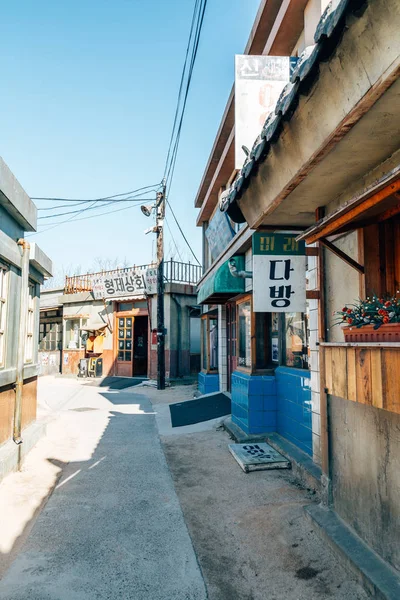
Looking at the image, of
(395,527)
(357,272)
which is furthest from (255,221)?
(395,527)

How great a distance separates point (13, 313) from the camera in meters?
6.09

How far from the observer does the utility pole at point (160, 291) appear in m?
15.9

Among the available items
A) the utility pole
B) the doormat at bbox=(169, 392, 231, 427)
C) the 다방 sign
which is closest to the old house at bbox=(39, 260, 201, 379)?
the utility pole

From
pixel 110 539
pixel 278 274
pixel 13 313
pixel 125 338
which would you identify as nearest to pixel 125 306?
pixel 125 338

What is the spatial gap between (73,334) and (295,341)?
17136 mm

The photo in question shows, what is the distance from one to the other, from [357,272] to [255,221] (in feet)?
4.49

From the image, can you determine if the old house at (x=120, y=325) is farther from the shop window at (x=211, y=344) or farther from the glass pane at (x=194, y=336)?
the shop window at (x=211, y=344)

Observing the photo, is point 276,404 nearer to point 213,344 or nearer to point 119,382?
point 213,344

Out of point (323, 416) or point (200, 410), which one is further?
point (200, 410)

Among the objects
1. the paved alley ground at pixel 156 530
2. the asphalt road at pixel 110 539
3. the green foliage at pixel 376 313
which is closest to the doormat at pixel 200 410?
the paved alley ground at pixel 156 530

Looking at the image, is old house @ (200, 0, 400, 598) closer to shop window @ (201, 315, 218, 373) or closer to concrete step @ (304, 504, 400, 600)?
concrete step @ (304, 504, 400, 600)

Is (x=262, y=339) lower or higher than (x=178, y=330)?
lower

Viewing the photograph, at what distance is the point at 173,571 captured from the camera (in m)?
3.37

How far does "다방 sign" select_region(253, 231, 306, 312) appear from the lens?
4.92 m
